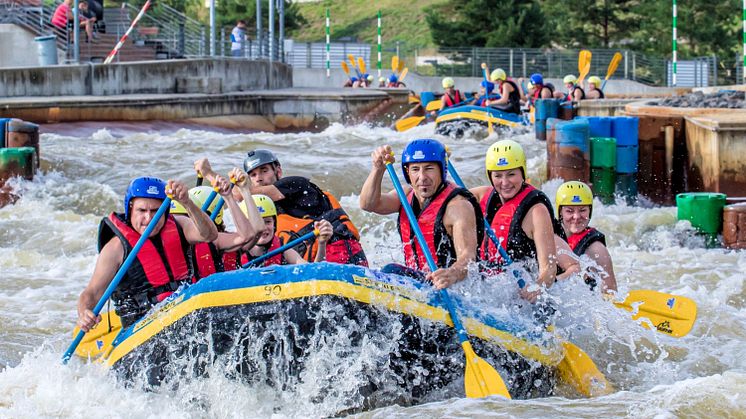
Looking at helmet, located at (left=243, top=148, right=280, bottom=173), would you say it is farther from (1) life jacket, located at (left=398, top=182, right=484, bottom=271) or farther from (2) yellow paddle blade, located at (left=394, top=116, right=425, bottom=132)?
(2) yellow paddle blade, located at (left=394, top=116, right=425, bottom=132)

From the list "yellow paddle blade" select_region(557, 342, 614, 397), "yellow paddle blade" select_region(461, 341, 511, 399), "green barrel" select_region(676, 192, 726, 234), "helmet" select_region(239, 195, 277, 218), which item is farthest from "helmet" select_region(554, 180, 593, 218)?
"green barrel" select_region(676, 192, 726, 234)

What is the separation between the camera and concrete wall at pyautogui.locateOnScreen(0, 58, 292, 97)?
61.9ft

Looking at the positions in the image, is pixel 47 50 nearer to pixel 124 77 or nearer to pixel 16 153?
pixel 124 77

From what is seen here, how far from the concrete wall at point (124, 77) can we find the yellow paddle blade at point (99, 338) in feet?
Result: 42.8

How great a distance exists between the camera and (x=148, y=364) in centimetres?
569

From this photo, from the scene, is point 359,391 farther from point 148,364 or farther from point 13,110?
point 13,110

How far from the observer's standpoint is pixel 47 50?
2019 centimetres

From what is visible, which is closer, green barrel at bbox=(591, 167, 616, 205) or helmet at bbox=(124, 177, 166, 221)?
helmet at bbox=(124, 177, 166, 221)

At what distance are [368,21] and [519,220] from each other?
39238 millimetres

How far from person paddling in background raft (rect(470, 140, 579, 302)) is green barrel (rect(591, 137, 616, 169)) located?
6175 millimetres

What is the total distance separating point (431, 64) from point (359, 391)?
29.0 meters

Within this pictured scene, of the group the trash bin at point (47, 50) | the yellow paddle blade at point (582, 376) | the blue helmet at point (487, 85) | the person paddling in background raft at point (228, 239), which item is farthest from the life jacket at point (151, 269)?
the trash bin at point (47, 50)

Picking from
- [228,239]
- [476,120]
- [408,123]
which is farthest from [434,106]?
[228,239]

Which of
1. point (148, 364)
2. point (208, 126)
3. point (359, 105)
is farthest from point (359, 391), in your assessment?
point (359, 105)
